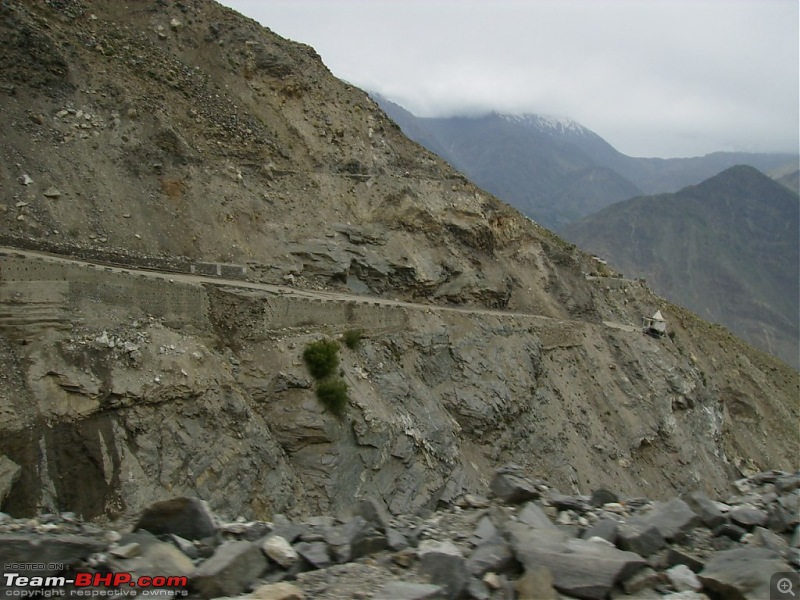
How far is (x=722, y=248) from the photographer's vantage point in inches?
5207

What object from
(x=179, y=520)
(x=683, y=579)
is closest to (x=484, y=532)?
(x=683, y=579)

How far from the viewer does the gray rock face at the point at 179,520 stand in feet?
A: 22.1

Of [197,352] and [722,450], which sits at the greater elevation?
[197,352]

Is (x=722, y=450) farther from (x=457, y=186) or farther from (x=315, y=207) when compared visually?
(x=315, y=207)

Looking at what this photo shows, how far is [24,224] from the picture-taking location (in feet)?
58.9

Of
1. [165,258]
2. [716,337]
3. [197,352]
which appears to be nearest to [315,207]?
[165,258]

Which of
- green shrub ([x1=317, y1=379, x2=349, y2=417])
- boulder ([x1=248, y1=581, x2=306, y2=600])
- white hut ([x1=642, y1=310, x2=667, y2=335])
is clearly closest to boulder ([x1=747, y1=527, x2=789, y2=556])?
boulder ([x1=248, y1=581, x2=306, y2=600])

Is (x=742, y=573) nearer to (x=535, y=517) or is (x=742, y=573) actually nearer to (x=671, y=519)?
(x=671, y=519)

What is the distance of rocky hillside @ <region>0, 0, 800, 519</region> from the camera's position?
47.6ft

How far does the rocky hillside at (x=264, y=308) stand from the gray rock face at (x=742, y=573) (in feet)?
39.0

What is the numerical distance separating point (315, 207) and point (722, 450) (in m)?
27.0

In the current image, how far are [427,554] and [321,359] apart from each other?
41.6 feet

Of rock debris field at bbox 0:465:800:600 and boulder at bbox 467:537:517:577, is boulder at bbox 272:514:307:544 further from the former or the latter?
boulder at bbox 467:537:517:577

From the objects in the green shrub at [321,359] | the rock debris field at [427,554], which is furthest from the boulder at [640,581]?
the green shrub at [321,359]
